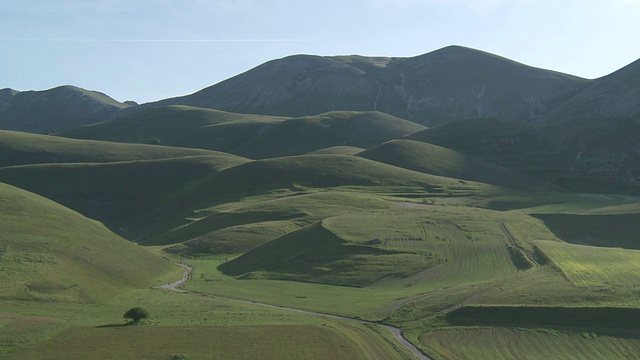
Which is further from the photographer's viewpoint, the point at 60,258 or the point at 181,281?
the point at 181,281

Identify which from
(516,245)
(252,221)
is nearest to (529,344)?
(516,245)

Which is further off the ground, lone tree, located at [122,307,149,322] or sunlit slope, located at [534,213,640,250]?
lone tree, located at [122,307,149,322]

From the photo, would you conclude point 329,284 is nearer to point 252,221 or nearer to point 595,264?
point 595,264

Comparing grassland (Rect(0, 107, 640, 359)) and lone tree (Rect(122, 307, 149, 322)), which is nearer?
grassland (Rect(0, 107, 640, 359))

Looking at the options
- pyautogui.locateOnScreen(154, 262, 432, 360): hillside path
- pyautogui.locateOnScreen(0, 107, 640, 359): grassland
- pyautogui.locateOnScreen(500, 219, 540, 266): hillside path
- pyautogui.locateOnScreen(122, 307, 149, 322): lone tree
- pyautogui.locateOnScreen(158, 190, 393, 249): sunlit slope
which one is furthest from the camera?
pyautogui.locateOnScreen(158, 190, 393, 249): sunlit slope

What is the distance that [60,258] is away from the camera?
8375cm

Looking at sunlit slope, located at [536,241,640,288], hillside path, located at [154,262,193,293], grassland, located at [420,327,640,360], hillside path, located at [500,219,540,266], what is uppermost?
sunlit slope, located at [536,241,640,288]

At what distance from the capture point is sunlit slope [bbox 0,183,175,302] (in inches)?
2886

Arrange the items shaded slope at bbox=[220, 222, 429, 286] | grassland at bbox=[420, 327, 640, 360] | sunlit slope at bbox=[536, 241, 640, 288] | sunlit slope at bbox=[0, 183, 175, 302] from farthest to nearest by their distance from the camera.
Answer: shaded slope at bbox=[220, 222, 429, 286]
sunlit slope at bbox=[536, 241, 640, 288]
sunlit slope at bbox=[0, 183, 175, 302]
grassland at bbox=[420, 327, 640, 360]

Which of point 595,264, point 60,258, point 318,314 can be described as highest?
point 60,258

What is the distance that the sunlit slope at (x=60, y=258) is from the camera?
7331cm

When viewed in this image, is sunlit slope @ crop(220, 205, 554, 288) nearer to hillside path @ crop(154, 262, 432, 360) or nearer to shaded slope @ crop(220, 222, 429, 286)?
shaded slope @ crop(220, 222, 429, 286)

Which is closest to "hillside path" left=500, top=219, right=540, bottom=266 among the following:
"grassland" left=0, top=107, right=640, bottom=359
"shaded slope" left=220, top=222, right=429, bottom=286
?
"grassland" left=0, top=107, right=640, bottom=359

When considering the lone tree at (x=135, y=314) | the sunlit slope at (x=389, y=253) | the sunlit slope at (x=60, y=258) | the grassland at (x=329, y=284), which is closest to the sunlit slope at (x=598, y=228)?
the grassland at (x=329, y=284)
